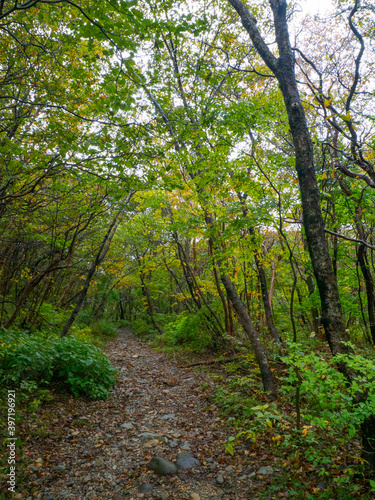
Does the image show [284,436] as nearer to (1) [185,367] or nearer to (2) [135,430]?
(2) [135,430]

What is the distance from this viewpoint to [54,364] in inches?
215

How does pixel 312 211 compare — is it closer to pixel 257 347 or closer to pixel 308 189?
pixel 308 189

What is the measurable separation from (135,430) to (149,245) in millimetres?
10554

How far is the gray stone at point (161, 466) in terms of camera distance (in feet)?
11.5

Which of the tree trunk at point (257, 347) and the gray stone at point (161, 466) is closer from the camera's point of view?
the gray stone at point (161, 466)

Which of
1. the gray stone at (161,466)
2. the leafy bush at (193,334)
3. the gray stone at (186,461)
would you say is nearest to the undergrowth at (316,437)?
the gray stone at (186,461)

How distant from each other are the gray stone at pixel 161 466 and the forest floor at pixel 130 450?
7cm

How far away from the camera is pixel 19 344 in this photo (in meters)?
4.75

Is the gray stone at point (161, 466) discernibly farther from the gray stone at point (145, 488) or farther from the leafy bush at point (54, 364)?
the leafy bush at point (54, 364)

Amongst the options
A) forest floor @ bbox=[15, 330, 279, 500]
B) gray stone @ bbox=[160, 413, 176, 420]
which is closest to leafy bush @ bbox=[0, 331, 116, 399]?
forest floor @ bbox=[15, 330, 279, 500]

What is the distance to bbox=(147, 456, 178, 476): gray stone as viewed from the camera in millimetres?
3494

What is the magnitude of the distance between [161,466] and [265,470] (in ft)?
4.61

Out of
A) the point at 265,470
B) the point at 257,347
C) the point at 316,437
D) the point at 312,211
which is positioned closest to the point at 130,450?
the point at 265,470

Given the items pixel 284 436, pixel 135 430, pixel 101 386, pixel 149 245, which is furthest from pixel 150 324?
pixel 284 436
